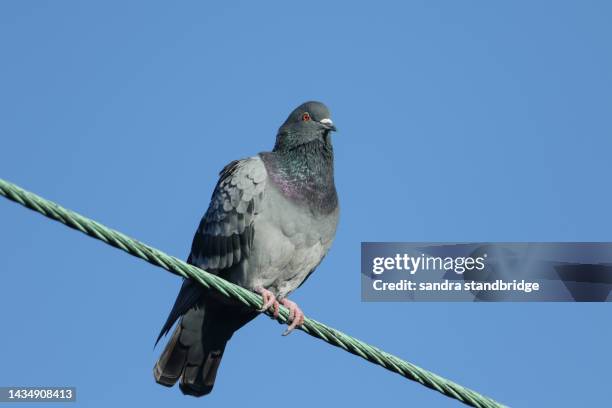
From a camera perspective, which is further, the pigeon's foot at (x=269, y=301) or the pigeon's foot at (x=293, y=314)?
the pigeon's foot at (x=269, y=301)

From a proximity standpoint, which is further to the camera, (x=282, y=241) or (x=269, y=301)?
(x=282, y=241)

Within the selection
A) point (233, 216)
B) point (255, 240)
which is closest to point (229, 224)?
point (233, 216)

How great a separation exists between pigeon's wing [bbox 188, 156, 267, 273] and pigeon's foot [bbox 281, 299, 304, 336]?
0.57m

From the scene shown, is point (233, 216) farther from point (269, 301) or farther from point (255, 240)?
point (269, 301)

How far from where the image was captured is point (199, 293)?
862 cm

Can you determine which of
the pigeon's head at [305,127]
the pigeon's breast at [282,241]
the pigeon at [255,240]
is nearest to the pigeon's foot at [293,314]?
the pigeon at [255,240]

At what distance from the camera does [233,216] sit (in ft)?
28.0

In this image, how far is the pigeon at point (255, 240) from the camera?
8453 mm

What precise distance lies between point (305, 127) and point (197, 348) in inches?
85.1

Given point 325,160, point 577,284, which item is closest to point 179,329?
point 325,160

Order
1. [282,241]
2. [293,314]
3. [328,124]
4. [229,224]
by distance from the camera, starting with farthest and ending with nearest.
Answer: [328,124], [229,224], [282,241], [293,314]

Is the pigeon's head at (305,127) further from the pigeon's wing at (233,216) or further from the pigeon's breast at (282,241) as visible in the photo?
the pigeon's breast at (282,241)

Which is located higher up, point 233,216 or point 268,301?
point 233,216

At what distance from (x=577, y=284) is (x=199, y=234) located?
552 centimetres
